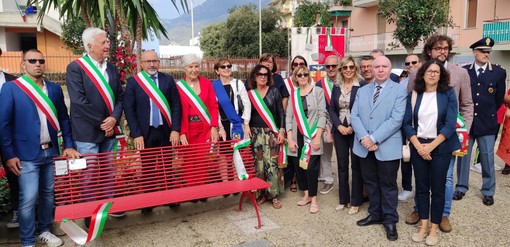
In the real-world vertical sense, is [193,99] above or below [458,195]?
above

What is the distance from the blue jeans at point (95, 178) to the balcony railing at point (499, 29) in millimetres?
17283

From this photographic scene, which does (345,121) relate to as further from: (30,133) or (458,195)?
(30,133)

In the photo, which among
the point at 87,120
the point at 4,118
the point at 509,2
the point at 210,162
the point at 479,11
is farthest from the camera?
the point at 479,11

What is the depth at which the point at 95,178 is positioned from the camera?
370cm

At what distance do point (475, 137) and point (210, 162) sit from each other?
310 centimetres

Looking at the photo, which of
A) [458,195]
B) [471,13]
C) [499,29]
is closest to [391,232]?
[458,195]

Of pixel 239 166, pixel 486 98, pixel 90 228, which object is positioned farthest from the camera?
Answer: pixel 486 98

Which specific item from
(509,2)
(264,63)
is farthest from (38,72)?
(509,2)

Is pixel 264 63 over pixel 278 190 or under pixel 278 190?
over

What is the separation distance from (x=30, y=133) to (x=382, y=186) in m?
3.24

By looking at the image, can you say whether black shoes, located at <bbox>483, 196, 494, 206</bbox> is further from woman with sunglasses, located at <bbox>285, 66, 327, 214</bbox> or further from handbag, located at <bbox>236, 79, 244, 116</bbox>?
handbag, located at <bbox>236, 79, 244, 116</bbox>

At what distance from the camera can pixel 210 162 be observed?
4.28m

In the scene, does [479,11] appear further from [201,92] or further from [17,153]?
[17,153]

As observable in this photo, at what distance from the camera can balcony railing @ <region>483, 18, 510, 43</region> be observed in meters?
16.2
